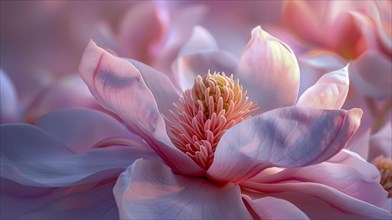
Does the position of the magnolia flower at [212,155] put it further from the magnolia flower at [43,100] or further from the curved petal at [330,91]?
the magnolia flower at [43,100]

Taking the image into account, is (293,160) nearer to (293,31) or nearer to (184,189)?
(184,189)

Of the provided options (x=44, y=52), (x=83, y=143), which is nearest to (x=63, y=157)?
(x=83, y=143)

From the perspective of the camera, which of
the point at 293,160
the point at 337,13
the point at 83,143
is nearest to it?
the point at 293,160

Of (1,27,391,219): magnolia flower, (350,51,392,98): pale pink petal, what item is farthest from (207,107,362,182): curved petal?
(350,51,392,98): pale pink petal

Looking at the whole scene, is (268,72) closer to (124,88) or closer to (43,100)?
(124,88)

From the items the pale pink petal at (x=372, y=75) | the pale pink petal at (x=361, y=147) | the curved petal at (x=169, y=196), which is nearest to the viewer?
the curved petal at (x=169, y=196)

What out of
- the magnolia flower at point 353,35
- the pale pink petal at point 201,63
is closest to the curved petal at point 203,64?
the pale pink petal at point 201,63
